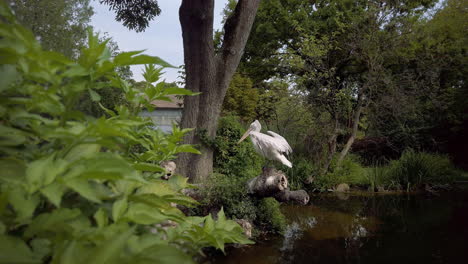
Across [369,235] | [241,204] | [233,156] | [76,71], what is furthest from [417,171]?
[76,71]

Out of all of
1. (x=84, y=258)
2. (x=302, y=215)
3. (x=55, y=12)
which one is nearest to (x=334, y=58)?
(x=302, y=215)

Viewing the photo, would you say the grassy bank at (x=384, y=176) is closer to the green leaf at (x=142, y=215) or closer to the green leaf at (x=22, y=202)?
the green leaf at (x=142, y=215)

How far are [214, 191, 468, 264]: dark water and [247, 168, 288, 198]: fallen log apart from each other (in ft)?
3.08

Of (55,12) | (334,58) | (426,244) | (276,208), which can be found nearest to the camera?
(55,12)

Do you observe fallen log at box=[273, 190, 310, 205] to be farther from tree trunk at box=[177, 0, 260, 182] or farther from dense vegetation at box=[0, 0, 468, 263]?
tree trunk at box=[177, 0, 260, 182]

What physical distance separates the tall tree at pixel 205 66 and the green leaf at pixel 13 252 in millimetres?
5489

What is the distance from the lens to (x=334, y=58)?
542 inches

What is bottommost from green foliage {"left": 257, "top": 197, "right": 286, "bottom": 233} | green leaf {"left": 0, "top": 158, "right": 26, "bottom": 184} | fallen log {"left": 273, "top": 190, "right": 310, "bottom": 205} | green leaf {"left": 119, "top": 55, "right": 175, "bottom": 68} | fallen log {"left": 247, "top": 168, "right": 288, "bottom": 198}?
green foliage {"left": 257, "top": 197, "right": 286, "bottom": 233}

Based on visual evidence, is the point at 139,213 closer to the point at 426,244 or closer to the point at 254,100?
the point at 426,244

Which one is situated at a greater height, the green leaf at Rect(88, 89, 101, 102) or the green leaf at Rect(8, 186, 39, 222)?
the green leaf at Rect(88, 89, 101, 102)

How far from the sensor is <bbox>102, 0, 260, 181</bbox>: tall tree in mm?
5895

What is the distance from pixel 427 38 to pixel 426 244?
1050cm

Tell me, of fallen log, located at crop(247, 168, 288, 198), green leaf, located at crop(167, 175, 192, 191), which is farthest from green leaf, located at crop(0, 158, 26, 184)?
fallen log, located at crop(247, 168, 288, 198)

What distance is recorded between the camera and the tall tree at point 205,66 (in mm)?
5895
